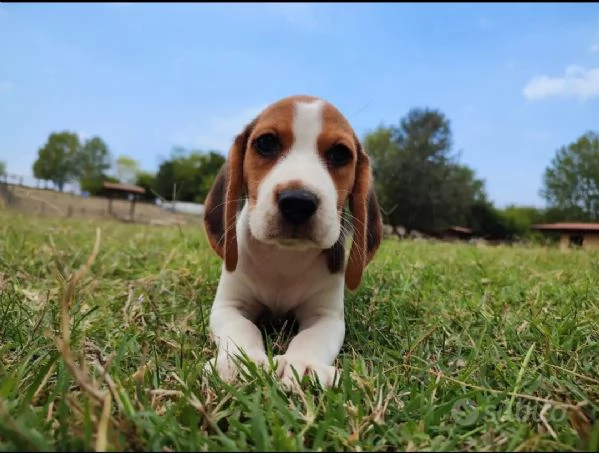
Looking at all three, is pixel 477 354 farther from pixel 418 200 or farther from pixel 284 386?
pixel 418 200

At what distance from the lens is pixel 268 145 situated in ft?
10.1

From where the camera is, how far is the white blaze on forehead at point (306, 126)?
9.98 feet

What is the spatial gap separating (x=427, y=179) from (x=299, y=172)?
114 feet

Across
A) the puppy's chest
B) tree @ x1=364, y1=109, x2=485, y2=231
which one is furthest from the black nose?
tree @ x1=364, y1=109, x2=485, y2=231

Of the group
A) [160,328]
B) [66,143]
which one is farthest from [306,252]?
[66,143]

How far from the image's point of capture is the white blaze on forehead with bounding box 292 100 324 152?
9.98 ft

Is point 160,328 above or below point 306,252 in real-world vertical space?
below

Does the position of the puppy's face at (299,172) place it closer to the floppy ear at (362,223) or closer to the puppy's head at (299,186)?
the puppy's head at (299,186)

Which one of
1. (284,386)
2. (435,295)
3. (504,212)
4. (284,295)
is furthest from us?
(504,212)

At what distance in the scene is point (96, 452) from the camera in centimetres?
119

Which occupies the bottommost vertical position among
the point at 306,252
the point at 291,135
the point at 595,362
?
the point at 595,362

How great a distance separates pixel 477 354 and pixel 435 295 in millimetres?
1546

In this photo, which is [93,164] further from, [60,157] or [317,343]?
[317,343]

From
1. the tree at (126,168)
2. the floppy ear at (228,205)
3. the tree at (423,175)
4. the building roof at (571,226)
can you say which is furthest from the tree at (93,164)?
the floppy ear at (228,205)
